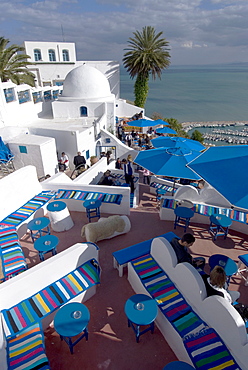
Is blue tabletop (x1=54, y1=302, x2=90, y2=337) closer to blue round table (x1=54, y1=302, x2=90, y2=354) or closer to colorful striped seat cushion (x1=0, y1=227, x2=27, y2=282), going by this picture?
blue round table (x1=54, y1=302, x2=90, y2=354)

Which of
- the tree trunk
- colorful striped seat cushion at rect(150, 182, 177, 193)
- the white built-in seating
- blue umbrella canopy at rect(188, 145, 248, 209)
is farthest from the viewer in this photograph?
the tree trunk

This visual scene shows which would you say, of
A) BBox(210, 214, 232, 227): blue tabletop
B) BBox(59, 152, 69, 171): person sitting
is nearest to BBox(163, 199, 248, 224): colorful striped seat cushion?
BBox(210, 214, 232, 227): blue tabletop

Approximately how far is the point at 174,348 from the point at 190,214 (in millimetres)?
3981

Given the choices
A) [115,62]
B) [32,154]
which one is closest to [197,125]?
[115,62]

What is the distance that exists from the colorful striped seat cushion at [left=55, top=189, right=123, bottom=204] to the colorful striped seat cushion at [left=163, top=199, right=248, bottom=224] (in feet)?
5.94

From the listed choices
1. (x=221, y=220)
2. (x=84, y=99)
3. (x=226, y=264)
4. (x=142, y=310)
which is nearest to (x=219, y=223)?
(x=221, y=220)

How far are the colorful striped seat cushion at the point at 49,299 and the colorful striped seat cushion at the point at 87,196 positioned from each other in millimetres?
3031

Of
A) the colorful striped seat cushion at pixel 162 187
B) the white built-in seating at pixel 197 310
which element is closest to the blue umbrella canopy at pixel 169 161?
the colorful striped seat cushion at pixel 162 187

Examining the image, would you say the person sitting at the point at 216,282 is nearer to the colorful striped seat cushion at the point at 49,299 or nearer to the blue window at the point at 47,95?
the colorful striped seat cushion at the point at 49,299

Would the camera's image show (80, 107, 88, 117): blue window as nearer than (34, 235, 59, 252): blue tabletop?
No

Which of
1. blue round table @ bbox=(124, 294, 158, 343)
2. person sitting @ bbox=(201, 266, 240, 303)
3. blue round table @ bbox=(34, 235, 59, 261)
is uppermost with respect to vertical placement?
person sitting @ bbox=(201, 266, 240, 303)

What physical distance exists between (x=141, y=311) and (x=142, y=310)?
0.03 metres

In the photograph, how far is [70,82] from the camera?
2070 cm

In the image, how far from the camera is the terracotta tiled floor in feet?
14.5
